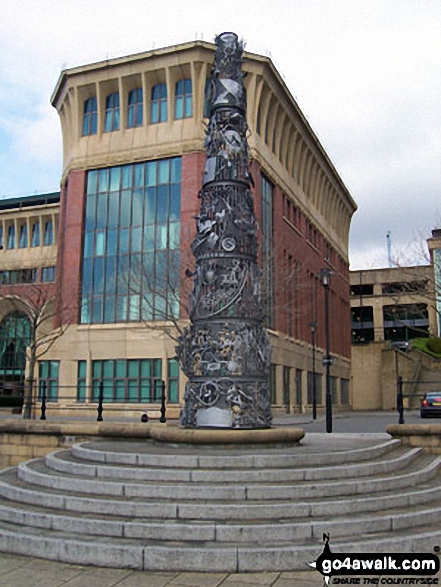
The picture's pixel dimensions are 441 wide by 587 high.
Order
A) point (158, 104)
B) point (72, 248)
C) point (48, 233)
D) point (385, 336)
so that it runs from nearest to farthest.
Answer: point (158, 104), point (72, 248), point (48, 233), point (385, 336)

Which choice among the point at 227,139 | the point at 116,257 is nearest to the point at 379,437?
the point at 227,139

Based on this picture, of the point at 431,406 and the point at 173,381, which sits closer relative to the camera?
the point at 431,406

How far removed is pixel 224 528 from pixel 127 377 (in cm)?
3021

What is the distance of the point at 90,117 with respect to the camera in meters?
40.4

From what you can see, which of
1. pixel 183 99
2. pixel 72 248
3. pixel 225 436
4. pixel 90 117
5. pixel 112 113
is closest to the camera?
pixel 225 436

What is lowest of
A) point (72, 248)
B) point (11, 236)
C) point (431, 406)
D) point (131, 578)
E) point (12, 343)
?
point (131, 578)

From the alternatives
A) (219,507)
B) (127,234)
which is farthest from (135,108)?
(219,507)

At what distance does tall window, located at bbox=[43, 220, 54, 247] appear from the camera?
53.9 metres

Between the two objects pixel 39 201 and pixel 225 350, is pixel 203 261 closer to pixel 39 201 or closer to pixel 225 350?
pixel 225 350

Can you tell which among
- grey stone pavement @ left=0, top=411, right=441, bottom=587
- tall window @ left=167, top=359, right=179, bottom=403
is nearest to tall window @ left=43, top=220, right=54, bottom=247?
tall window @ left=167, top=359, right=179, bottom=403

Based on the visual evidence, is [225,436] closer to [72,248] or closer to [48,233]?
[72,248]

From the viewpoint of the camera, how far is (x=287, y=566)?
250 inches

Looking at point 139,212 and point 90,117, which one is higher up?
point 90,117

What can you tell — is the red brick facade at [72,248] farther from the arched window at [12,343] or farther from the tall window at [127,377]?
the arched window at [12,343]
